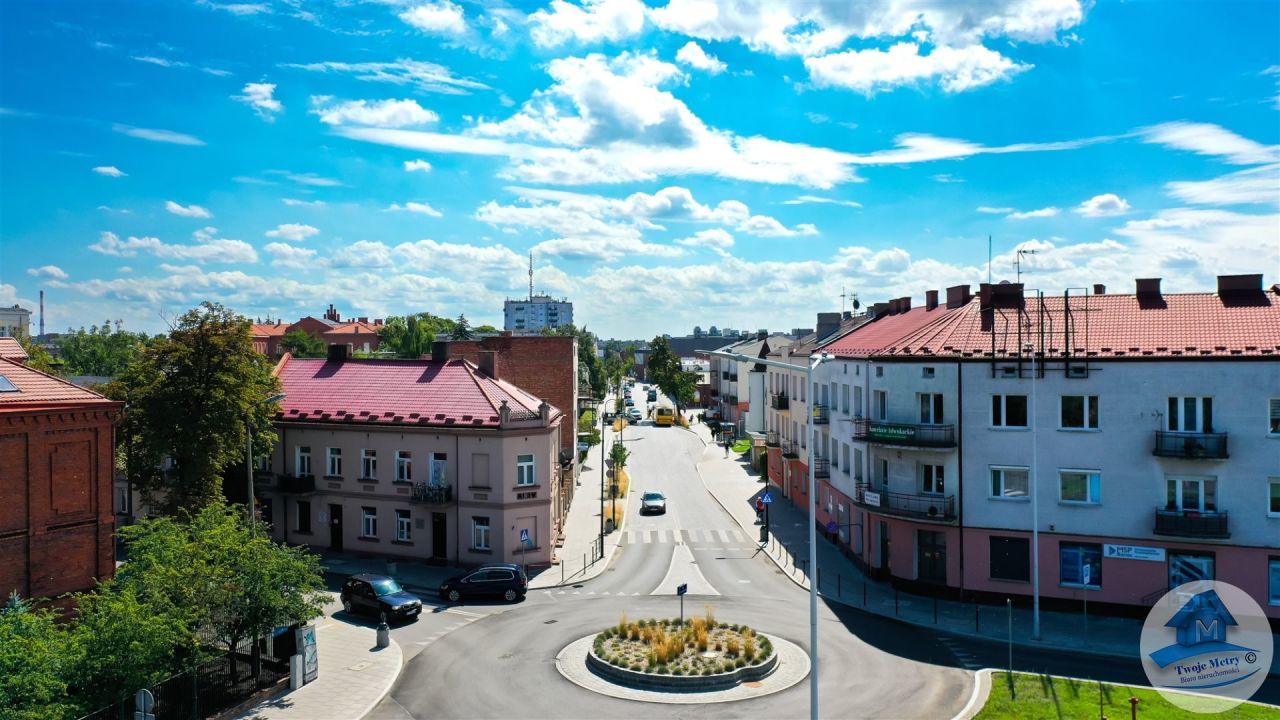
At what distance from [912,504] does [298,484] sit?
29809 mm

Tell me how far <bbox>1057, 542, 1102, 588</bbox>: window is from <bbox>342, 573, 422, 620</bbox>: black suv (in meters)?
25.1

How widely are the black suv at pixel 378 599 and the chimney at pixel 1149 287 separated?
33241 mm

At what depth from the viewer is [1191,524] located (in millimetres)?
30312

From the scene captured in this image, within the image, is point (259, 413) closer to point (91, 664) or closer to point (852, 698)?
point (91, 664)

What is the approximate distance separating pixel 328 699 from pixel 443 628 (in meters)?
7.11

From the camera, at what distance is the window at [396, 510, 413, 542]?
40.8m

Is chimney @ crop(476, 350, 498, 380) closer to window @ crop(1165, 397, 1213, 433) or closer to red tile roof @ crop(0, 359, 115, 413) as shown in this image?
red tile roof @ crop(0, 359, 115, 413)

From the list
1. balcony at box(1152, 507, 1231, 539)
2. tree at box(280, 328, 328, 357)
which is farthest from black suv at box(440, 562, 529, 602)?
tree at box(280, 328, 328, 357)

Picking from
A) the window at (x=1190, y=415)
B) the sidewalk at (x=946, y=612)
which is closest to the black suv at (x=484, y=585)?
the sidewalk at (x=946, y=612)

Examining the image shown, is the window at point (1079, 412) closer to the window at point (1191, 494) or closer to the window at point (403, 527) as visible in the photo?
the window at point (1191, 494)

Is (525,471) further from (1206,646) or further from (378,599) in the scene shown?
(1206,646)

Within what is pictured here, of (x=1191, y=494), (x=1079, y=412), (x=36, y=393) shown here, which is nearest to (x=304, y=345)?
(x=36, y=393)

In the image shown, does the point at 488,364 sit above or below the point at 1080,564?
above

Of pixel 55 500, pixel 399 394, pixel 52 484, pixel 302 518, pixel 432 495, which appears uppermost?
pixel 399 394
